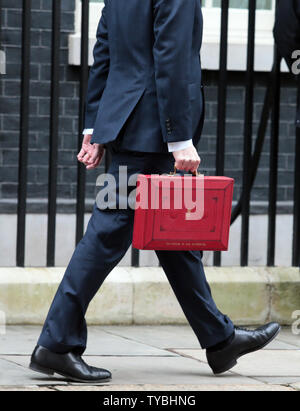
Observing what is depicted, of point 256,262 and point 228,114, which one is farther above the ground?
point 228,114

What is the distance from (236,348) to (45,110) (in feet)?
12.1

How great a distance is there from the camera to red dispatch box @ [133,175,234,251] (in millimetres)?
4465

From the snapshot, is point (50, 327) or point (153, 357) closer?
point (50, 327)

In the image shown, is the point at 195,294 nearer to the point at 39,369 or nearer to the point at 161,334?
the point at 39,369

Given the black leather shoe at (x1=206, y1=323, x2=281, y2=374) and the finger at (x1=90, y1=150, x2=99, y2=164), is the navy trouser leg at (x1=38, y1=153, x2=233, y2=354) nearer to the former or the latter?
the finger at (x1=90, y1=150, x2=99, y2=164)

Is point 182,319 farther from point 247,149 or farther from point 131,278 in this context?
point 247,149

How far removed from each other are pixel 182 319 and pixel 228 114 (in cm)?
269

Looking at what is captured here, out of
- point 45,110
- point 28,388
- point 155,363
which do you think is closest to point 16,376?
point 28,388

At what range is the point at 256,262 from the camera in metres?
8.20

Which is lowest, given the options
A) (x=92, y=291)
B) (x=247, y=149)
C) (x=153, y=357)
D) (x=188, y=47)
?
(x=153, y=357)

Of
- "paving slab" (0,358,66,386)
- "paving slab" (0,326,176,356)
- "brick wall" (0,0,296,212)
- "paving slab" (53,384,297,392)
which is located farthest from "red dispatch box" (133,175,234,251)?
"brick wall" (0,0,296,212)

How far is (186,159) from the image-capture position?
14.8 ft
